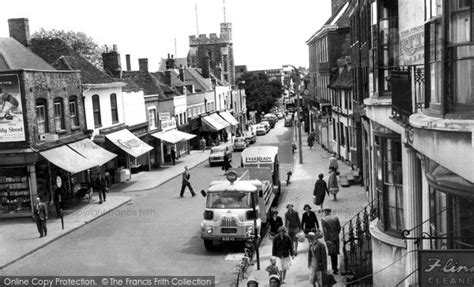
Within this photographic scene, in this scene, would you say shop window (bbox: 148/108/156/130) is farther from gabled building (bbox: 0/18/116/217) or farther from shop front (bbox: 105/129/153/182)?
gabled building (bbox: 0/18/116/217)

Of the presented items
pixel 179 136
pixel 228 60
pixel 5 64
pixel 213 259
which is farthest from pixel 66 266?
pixel 228 60

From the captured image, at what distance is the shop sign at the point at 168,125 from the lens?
46603 mm

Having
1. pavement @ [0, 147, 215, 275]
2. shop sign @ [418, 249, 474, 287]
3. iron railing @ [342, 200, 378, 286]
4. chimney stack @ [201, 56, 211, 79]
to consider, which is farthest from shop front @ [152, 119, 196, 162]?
shop sign @ [418, 249, 474, 287]

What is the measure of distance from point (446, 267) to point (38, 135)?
77.3ft

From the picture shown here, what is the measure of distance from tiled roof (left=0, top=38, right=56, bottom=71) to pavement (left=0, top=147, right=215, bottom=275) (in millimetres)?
7317

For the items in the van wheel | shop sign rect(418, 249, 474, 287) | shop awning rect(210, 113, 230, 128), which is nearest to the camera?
shop sign rect(418, 249, 474, 287)

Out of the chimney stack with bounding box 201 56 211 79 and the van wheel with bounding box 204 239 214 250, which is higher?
the chimney stack with bounding box 201 56 211 79

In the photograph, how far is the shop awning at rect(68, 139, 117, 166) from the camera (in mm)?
29825

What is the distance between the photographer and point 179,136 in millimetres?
47562

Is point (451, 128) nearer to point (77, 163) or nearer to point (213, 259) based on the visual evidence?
point (213, 259)

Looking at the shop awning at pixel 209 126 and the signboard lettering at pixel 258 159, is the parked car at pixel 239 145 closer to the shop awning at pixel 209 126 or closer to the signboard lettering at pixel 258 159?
the shop awning at pixel 209 126

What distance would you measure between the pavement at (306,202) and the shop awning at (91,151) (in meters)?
9.76

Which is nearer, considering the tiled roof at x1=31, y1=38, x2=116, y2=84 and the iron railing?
the iron railing

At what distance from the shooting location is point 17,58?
29578mm
